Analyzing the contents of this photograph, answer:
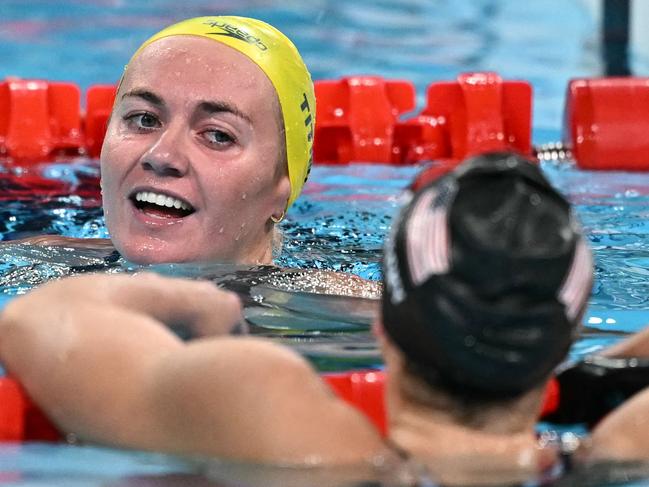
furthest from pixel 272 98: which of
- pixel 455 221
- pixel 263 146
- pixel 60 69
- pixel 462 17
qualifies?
pixel 462 17

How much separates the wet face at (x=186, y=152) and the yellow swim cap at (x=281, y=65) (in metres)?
0.04

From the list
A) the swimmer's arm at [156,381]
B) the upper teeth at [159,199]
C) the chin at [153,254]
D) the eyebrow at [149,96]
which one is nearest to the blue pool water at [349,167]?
the swimmer's arm at [156,381]

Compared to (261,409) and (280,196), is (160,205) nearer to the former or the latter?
(280,196)

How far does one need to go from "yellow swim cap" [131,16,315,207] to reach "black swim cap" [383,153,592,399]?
69.0 inches

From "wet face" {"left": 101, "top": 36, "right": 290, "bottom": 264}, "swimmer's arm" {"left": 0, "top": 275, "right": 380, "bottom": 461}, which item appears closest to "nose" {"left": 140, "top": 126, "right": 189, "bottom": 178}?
"wet face" {"left": 101, "top": 36, "right": 290, "bottom": 264}

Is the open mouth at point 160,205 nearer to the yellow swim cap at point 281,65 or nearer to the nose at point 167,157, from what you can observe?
the nose at point 167,157

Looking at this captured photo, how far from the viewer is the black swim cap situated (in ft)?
4.63

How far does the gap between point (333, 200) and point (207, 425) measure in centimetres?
308

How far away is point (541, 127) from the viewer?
6758mm

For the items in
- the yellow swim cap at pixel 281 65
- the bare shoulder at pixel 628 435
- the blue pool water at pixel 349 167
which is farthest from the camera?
the yellow swim cap at pixel 281 65

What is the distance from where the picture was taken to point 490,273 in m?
1.41

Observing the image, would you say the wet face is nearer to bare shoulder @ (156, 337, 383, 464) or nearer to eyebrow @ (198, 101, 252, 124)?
eyebrow @ (198, 101, 252, 124)

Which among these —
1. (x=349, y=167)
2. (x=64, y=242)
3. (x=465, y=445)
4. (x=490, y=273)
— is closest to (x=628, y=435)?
(x=465, y=445)

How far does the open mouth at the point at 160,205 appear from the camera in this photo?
2949mm
